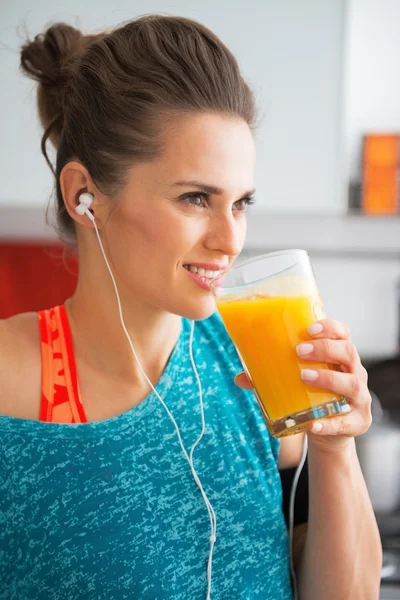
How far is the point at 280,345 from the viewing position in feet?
3.05

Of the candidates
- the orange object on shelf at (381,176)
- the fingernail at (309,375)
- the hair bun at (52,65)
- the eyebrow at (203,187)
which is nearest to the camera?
the fingernail at (309,375)

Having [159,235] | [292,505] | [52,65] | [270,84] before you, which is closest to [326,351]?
[159,235]

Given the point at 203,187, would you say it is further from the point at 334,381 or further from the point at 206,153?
the point at 334,381

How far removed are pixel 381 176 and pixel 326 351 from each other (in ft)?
4.84

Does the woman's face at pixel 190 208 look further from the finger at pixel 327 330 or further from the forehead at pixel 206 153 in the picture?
the finger at pixel 327 330

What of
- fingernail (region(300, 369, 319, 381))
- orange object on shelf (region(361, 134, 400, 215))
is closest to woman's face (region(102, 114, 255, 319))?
fingernail (region(300, 369, 319, 381))

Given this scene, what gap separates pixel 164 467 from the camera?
112 centimetres

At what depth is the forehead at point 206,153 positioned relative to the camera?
1036 mm

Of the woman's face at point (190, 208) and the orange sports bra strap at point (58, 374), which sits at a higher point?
the woman's face at point (190, 208)

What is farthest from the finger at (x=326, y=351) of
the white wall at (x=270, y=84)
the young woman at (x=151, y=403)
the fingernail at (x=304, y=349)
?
the white wall at (x=270, y=84)

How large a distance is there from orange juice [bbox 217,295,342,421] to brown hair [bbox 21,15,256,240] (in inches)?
11.9

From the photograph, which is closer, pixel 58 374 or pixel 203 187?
pixel 203 187

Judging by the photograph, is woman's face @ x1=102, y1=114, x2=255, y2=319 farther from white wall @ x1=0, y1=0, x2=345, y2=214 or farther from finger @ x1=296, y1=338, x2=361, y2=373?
white wall @ x1=0, y1=0, x2=345, y2=214

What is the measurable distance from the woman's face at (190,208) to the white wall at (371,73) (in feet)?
4.28
